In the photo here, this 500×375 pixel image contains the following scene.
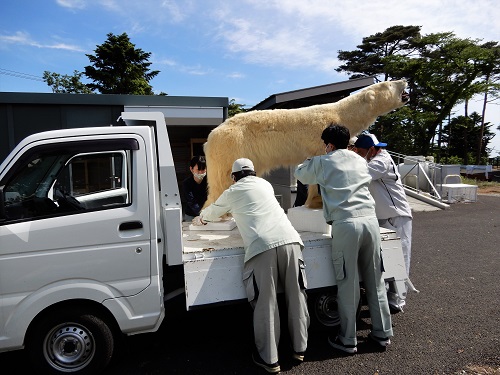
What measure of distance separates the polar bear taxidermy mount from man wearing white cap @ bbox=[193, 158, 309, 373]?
0.80m

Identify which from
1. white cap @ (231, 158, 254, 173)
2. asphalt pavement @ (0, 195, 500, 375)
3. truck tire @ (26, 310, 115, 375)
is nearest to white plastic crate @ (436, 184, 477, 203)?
asphalt pavement @ (0, 195, 500, 375)

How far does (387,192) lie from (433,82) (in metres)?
26.7

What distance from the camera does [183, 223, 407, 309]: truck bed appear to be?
2.85 m

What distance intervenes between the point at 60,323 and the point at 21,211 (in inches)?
37.3

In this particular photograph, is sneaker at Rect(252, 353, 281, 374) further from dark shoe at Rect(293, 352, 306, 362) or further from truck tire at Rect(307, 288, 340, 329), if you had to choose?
truck tire at Rect(307, 288, 340, 329)

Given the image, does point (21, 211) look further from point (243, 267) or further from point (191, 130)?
point (191, 130)

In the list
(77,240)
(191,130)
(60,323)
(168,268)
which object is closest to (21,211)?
(77,240)

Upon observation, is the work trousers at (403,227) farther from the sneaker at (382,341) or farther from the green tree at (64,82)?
the green tree at (64,82)

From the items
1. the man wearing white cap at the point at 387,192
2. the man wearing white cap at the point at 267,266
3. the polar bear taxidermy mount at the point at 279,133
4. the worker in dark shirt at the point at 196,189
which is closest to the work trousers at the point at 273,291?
the man wearing white cap at the point at 267,266

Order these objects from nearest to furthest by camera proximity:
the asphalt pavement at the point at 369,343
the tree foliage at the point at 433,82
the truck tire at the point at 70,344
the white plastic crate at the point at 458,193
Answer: the truck tire at the point at 70,344
the asphalt pavement at the point at 369,343
the white plastic crate at the point at 458,193
the tree foliage at the point at 433,82

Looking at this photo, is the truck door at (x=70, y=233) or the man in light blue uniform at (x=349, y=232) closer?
the truck door at (x=70, y=233)

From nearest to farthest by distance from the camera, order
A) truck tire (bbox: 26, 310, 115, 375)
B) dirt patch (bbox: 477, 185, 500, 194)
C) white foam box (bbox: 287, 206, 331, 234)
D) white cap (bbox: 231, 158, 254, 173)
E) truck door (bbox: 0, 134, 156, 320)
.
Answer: truck door (bbox: 0, 134, 156, 320)
truck tire (bbox: 26, 310, 115, 375)
white cap (bbox: 231, 158, 254, 173)
white foam box (bbox: 287, 206, 331, 234)
dirt patch (bbox: 477, 185, 500, 194)

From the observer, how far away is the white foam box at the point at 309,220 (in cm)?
354

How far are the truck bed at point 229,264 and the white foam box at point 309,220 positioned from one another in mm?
75
